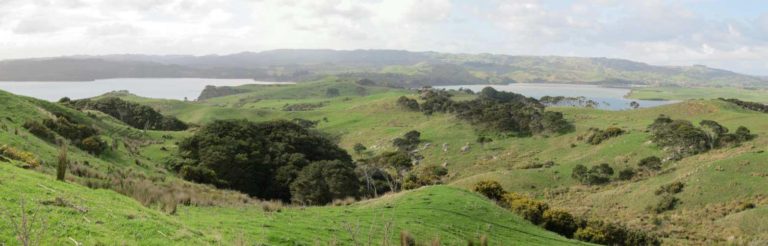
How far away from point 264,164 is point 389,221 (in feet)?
111

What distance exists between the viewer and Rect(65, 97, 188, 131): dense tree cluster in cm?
8644

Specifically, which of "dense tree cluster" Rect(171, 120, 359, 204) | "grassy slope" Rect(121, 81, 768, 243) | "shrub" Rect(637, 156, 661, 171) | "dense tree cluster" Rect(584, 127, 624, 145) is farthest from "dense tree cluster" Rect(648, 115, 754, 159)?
"dense tree cluster" Rect(171, 120, 359, 204)

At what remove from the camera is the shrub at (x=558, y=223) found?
94.8 ft

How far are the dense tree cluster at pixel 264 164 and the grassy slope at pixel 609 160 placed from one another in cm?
1818

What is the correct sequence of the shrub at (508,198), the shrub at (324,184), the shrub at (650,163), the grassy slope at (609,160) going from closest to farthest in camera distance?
the shrub at (508,198) < the shrub at (324,184) < the grassy slope at (609,160) < the shrub at (650,163)

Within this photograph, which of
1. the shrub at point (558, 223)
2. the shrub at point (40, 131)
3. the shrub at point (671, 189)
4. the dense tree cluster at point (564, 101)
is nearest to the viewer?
the shrub at point (558, 223)

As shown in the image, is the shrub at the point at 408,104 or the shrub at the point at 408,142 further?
the shrub at the point at 408,104

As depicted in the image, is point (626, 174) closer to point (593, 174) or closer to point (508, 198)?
point (593, 174)

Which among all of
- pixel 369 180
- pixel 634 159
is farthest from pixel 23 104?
pixel 634 159

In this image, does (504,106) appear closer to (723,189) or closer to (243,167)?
(723,189)

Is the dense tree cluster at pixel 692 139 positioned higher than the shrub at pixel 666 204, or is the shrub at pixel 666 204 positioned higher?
the dense tree cluster at pixel 692 139

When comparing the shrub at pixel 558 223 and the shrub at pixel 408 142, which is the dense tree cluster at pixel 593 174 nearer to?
the shrub at pixel 558 223

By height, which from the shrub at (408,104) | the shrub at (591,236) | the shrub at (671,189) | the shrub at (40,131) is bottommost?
the shrub at (671,189)

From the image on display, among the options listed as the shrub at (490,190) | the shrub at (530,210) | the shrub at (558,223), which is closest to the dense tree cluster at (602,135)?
the shrub at (490,190)
